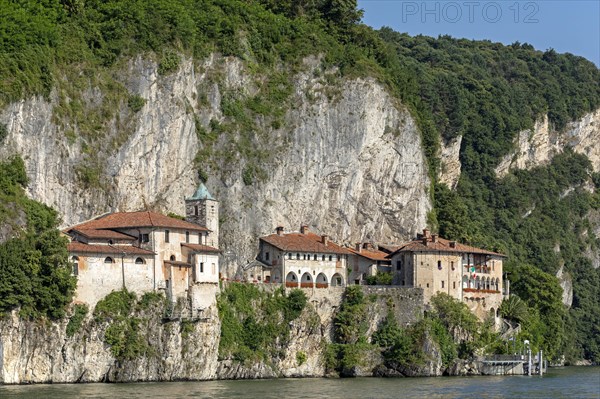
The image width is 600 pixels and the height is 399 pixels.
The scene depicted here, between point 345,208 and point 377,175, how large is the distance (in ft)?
12.7

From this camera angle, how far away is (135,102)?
99.1 m

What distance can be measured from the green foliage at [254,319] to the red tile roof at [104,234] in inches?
274

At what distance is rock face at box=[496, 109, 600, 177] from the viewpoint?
156 metres

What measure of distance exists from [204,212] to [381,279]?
49.5ft

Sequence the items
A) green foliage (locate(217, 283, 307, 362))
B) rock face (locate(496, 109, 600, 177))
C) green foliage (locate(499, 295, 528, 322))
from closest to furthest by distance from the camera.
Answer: green foliage (locate(217, 283, 307, 362))
green foliage (locate(499, 295, 528, 322))
rock face (locate(496, 109, 600, 177))

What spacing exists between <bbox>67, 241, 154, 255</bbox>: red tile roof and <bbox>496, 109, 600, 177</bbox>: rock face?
227 feet

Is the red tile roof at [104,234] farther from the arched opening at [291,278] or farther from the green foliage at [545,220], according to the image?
the green foliage at [545,220]

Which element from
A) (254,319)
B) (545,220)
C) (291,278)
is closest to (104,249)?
(254,319)

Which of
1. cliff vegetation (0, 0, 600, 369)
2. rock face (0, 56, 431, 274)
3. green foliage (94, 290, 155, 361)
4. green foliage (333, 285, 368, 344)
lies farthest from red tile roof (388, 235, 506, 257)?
green foliage (94, 290, 155, 361)

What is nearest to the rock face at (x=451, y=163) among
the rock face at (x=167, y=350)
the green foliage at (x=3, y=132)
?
the rock face at (x=167, y=350)

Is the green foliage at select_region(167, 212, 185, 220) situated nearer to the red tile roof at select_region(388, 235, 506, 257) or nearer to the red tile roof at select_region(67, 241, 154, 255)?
the red tile roof at select_region(67, 241, 154, 255)

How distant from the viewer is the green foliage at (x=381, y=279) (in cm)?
10606

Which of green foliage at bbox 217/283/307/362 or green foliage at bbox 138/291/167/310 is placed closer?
green foliage at bbox 138/291/167/310

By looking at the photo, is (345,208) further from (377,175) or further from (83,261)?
(83,261)
